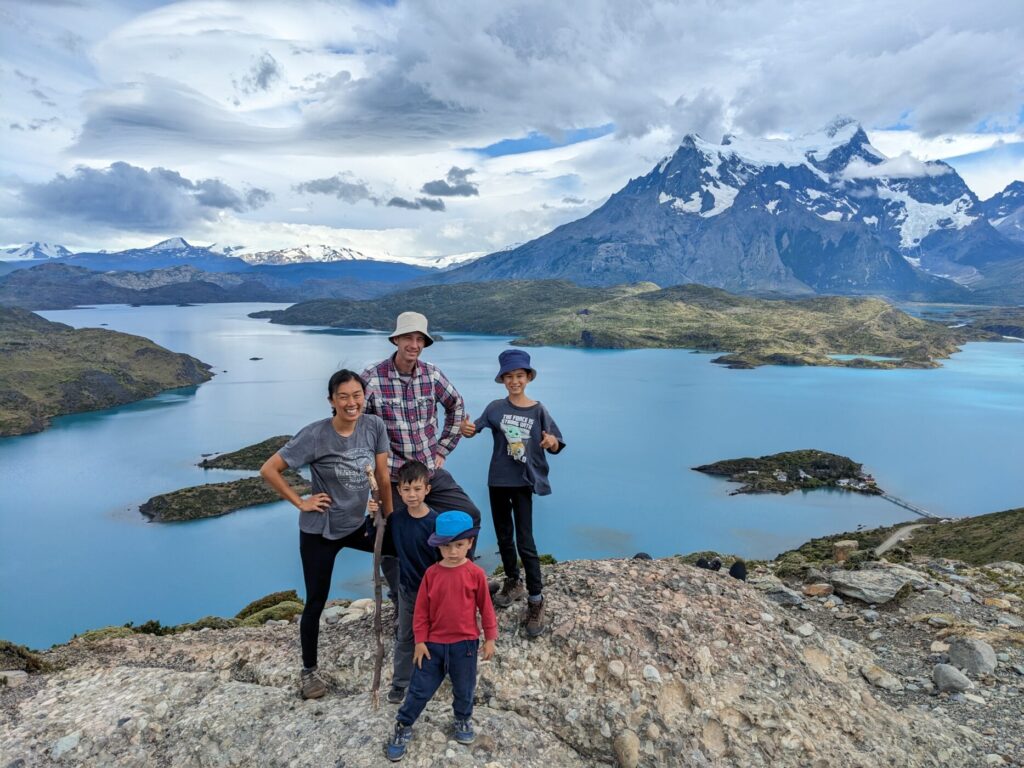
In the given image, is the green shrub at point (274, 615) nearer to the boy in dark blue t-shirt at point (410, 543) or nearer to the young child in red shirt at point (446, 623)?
the boy in dark blue t-shirt at point (410, 543)

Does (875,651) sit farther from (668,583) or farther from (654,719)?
(654,719)

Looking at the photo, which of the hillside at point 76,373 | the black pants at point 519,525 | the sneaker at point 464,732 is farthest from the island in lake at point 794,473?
the hillside at point 76,373

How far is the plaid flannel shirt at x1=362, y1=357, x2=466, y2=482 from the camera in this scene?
6.67 m

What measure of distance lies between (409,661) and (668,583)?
3944 millimetres

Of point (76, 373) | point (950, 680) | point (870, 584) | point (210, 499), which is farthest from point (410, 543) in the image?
point (76, 373)

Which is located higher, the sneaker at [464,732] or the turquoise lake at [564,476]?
the sneaker at [464,732]

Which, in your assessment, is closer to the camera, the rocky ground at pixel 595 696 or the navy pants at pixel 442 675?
the navy pants at pixel 442 675

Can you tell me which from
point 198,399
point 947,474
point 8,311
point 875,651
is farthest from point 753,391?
point 8,311

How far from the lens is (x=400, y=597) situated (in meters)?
6.02

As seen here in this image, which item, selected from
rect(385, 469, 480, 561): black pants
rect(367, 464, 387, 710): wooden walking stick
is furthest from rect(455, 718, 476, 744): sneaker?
rect(385, 469, 480, 561): black pants

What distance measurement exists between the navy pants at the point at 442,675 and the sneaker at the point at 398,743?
7 centimetres

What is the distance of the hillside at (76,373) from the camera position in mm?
102438

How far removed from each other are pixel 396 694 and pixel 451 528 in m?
2.17

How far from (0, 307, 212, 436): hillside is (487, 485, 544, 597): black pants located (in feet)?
377
